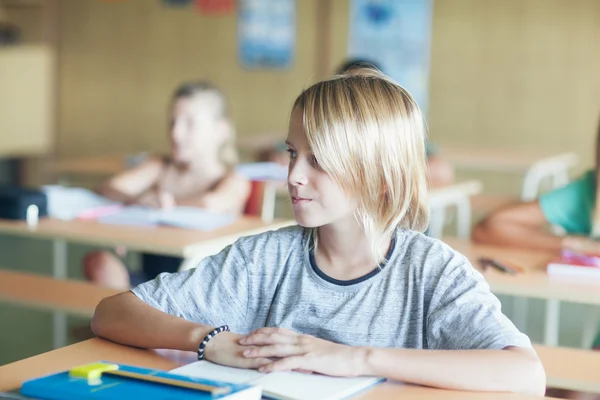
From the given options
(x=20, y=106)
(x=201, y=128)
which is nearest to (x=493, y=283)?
(x=201, y=128)

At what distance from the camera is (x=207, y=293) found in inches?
65.2

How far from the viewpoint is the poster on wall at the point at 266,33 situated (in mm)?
7238

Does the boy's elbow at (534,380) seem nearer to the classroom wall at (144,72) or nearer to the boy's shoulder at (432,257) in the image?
the boy's shoulder at (432,257)

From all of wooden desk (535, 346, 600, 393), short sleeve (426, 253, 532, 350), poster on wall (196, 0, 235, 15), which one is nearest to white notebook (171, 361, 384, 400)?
short sleeve (426, 253, 532, 350)

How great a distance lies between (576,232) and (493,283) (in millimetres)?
649

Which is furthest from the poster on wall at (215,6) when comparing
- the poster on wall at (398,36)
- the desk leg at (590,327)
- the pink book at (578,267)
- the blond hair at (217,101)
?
the pink book at (578,267)

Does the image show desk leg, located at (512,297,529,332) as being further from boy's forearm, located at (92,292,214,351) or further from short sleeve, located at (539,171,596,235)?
boy's forearm, located at (92,292,214,351)

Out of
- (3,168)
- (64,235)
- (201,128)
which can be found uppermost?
(201,128)

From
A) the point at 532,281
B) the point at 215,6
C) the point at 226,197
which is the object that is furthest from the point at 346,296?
the point at 215,6

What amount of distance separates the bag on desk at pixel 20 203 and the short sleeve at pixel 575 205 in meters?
1.69

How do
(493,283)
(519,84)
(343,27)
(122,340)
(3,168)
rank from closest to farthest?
(122,340) → (493,283) → (519,84) → (343,27) → (3,168)

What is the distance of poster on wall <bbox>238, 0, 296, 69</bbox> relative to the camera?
724cm

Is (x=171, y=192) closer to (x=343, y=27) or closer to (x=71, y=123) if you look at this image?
(x=343, y=27)

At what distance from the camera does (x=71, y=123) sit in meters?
8.19
